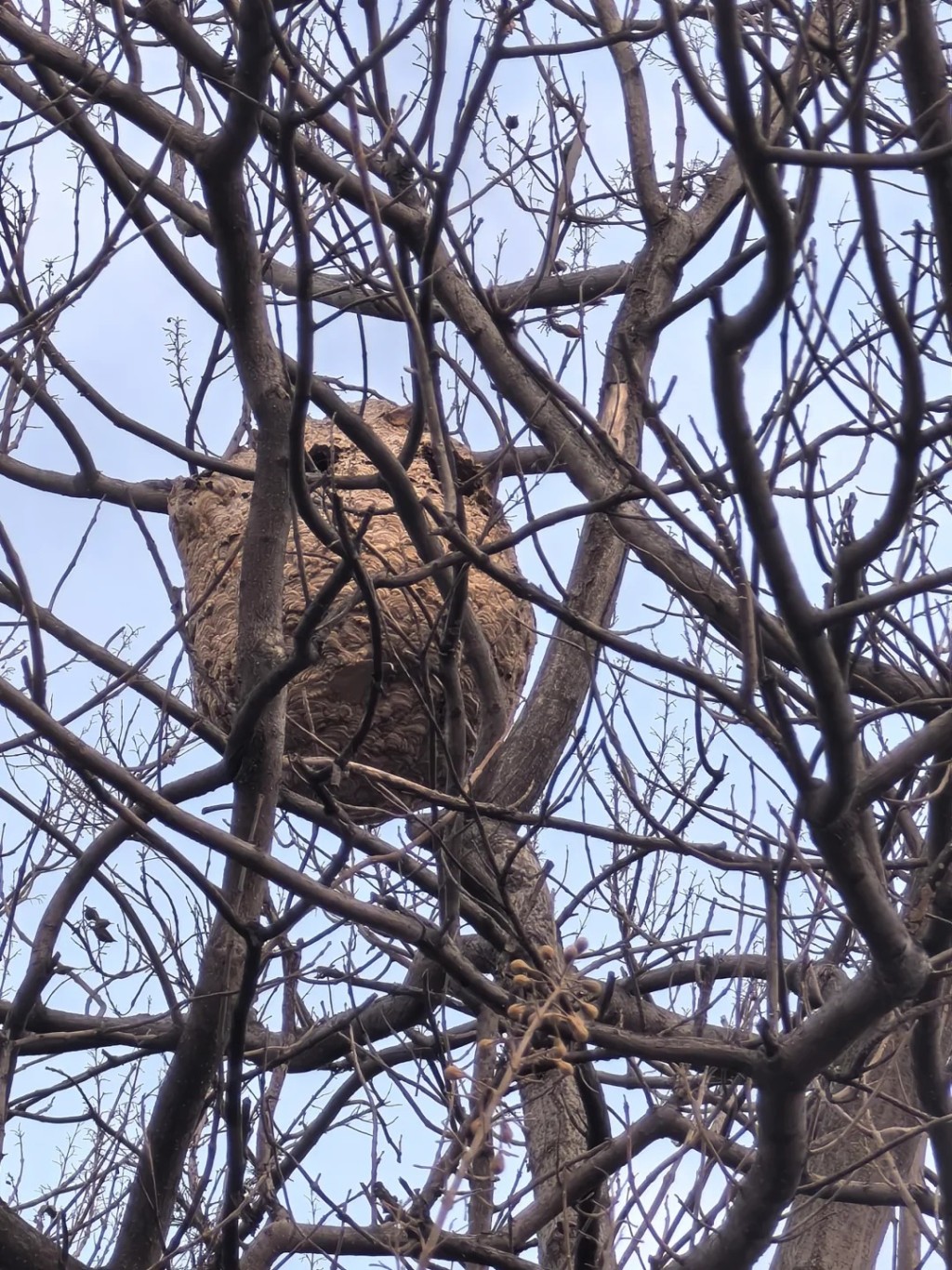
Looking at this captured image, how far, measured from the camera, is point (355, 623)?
405 cm

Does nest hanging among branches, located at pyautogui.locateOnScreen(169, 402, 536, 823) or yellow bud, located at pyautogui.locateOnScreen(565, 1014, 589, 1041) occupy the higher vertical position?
nest hanging among branches, located at pyautogui.locateOnScreen(169, 402, 536, 823)

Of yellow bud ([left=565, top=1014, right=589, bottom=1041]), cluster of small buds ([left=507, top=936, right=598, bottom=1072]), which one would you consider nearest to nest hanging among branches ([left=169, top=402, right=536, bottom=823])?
cluster of small buds ([left=507, top=936, right=598, bottom=1072])

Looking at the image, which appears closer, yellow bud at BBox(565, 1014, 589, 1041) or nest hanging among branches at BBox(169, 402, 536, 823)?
yellow bud at BBox(565, 1014, 589, 1041)

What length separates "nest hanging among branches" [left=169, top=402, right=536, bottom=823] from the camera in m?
3.94

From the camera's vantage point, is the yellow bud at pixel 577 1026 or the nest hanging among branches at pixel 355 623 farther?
the nest hanging among branches at pixel 355 623

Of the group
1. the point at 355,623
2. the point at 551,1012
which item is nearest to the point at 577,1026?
the point at 551,1012

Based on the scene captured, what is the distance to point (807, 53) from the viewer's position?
95.1 inches

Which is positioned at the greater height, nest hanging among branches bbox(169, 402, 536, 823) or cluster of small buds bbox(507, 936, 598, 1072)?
nest hanging among branches bbox(169, 402, 536, 823)

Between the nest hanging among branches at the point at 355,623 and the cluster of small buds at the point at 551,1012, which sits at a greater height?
the nest hanging among branches at the point at 355,623

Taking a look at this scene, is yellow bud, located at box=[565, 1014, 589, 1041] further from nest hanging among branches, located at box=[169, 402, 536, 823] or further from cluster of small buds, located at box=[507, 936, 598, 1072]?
nest hanging among branches, located at box=[169, 402, 536, 823]

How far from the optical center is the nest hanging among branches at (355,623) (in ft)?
12.9

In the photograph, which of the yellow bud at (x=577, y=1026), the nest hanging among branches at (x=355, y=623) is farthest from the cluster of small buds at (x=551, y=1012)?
the nest hanging among branches at (x=355, y=623)

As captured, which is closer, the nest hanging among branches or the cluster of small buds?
the cluster of small buds

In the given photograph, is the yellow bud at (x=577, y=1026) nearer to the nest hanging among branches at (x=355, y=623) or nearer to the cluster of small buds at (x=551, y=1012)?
the cluster of small buds at (x=551, y=1012)
